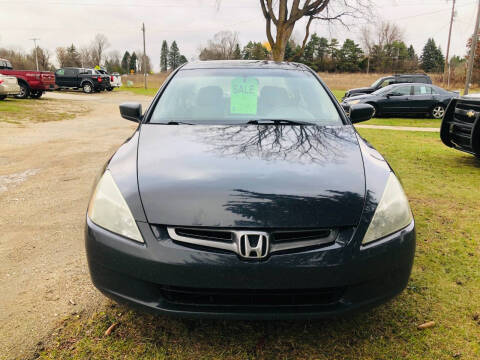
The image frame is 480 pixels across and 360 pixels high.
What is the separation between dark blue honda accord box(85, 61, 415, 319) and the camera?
1.70 m

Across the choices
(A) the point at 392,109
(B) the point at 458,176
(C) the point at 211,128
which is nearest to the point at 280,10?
(A) the point at 392,109

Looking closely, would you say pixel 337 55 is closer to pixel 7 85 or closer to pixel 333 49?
pixel 333 49

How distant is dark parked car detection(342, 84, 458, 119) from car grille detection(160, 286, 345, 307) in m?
14.8

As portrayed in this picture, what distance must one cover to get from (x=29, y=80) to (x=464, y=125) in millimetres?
19895

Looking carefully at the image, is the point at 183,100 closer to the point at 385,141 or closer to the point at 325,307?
the point at 325,307

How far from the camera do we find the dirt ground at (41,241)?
7.36 ft

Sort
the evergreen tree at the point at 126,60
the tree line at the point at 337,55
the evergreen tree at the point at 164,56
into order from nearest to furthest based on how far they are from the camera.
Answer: the tree line at the point at 337,55, the evergreen tree at the point at 126,60, the evergreen tree at the point at 164,56

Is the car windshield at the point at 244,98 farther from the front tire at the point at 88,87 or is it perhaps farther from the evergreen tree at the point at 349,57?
the evergreen tree at the point at 349,57

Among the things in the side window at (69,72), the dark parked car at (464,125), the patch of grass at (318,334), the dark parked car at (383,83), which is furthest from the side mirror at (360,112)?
the side window at (69,72)

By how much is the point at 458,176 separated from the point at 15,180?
596 cm

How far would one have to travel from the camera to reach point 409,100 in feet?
52.1

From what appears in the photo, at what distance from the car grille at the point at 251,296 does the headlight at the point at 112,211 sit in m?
0.30

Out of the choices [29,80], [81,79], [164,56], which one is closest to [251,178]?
[29,80]

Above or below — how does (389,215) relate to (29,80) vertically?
below
